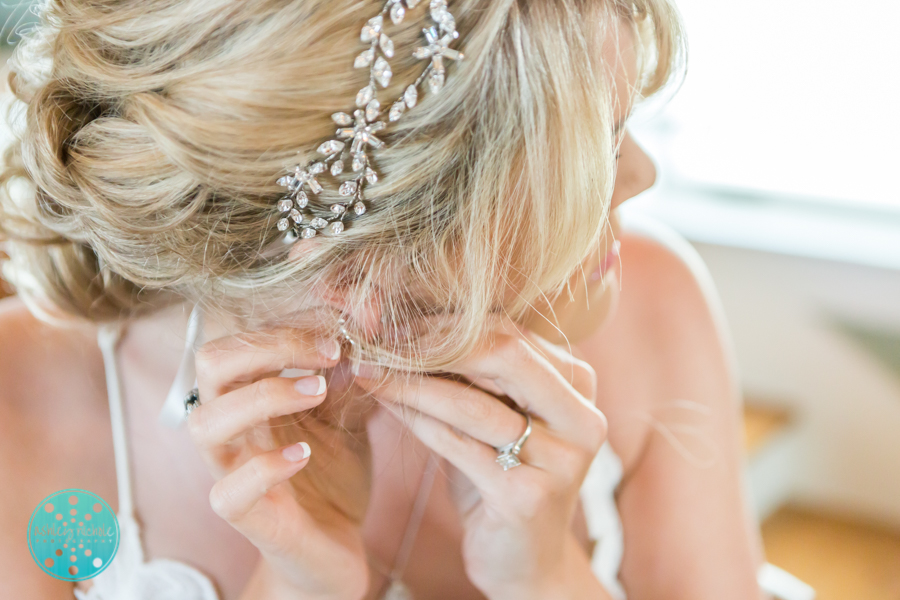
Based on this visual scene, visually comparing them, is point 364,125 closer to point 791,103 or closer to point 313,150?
point 313,150

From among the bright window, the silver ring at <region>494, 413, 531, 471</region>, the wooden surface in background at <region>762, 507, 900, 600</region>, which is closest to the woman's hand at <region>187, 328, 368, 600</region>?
the silver ring at <region>494, 413, 531, 471</region>

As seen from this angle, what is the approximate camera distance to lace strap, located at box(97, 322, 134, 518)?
43 centimetres

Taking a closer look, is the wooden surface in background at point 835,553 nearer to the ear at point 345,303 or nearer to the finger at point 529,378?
the finger at point 529,378

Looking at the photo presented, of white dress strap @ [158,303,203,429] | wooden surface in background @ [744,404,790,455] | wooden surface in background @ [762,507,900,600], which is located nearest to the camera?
white dress strap @ [158,303,203,429]

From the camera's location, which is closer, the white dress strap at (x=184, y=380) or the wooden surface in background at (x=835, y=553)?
the white dress strap at (x=184, y=380)

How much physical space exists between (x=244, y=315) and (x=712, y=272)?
2.55ft

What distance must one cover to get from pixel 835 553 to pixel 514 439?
564 mm

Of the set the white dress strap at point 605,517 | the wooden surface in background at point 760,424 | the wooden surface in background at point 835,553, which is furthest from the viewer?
the wooden surface in background at point 760,424

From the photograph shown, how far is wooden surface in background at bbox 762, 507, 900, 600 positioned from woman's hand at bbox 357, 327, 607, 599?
1.28 ft

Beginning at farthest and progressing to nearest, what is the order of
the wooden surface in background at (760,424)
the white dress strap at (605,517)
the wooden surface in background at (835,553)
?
1. the wooden surface in background at (760,424)
2. the wooden surface in background at (835,553)
3. the white dress strap at (605,517)

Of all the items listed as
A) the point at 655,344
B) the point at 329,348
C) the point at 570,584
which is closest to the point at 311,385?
the point at 329,348

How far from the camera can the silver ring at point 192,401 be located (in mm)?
420

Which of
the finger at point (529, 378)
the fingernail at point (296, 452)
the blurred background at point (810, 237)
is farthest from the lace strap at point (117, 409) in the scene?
the blurred background at point (810, 237)

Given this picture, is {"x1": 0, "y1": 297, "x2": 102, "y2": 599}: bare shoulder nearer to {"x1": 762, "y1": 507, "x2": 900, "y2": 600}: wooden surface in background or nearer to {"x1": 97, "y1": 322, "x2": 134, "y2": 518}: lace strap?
{"x1": 97, "y1": 322, "x2": 134, "y2": 518}: lace strap
